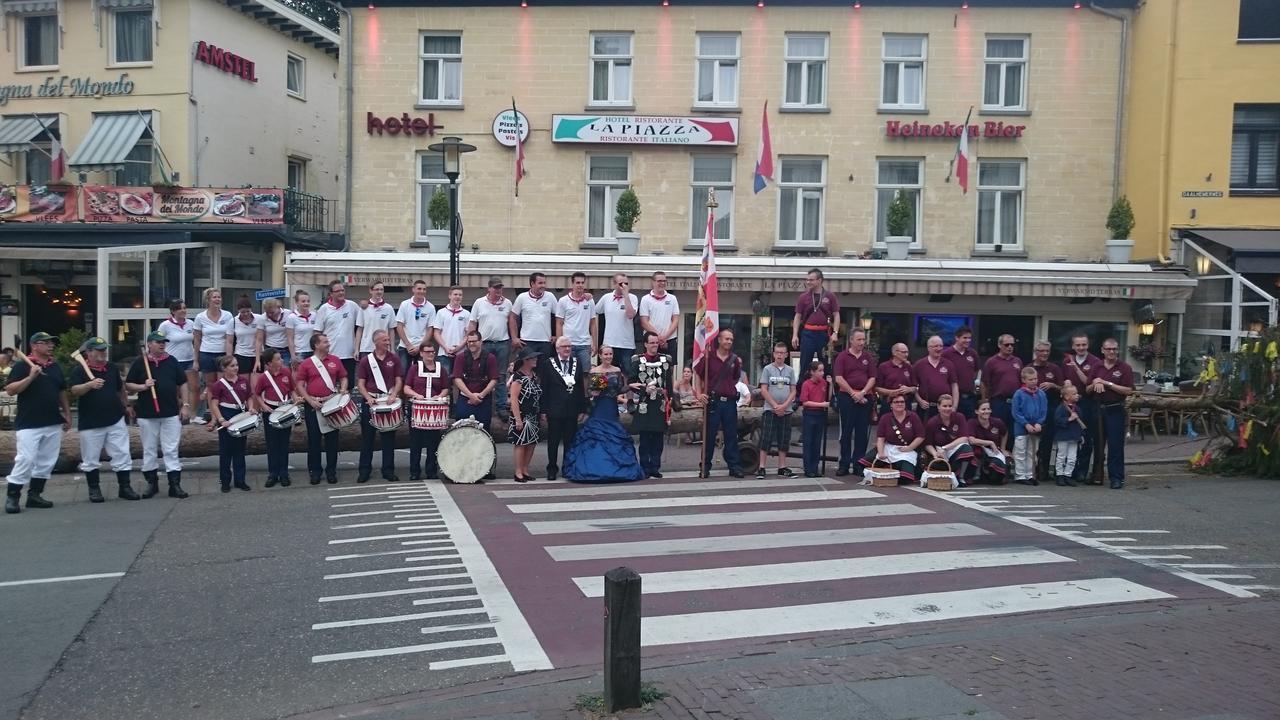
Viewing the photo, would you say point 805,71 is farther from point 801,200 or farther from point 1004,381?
point 1004,381

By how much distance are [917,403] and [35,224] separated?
19.6m

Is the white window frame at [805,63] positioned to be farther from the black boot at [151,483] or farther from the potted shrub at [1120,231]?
the black boot at [151,483]

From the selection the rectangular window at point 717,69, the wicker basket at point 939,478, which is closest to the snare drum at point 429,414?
the wicker basket at point 939,478

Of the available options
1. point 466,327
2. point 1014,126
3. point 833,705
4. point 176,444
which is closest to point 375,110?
point 466,327

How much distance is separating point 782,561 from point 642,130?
1477cm

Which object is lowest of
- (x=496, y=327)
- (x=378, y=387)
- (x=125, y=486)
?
(x=125, y=486)

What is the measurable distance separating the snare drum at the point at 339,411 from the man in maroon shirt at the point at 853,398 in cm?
620

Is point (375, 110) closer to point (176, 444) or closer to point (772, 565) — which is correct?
point (176, 444)

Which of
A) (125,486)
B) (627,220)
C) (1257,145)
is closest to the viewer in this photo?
(125,486)

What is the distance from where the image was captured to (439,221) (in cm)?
2236

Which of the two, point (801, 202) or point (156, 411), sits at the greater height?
point (801, 202)

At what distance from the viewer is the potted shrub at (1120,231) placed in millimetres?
21656

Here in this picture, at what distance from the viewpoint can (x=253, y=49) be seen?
27.2 m

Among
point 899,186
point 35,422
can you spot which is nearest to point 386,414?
point 35,422
